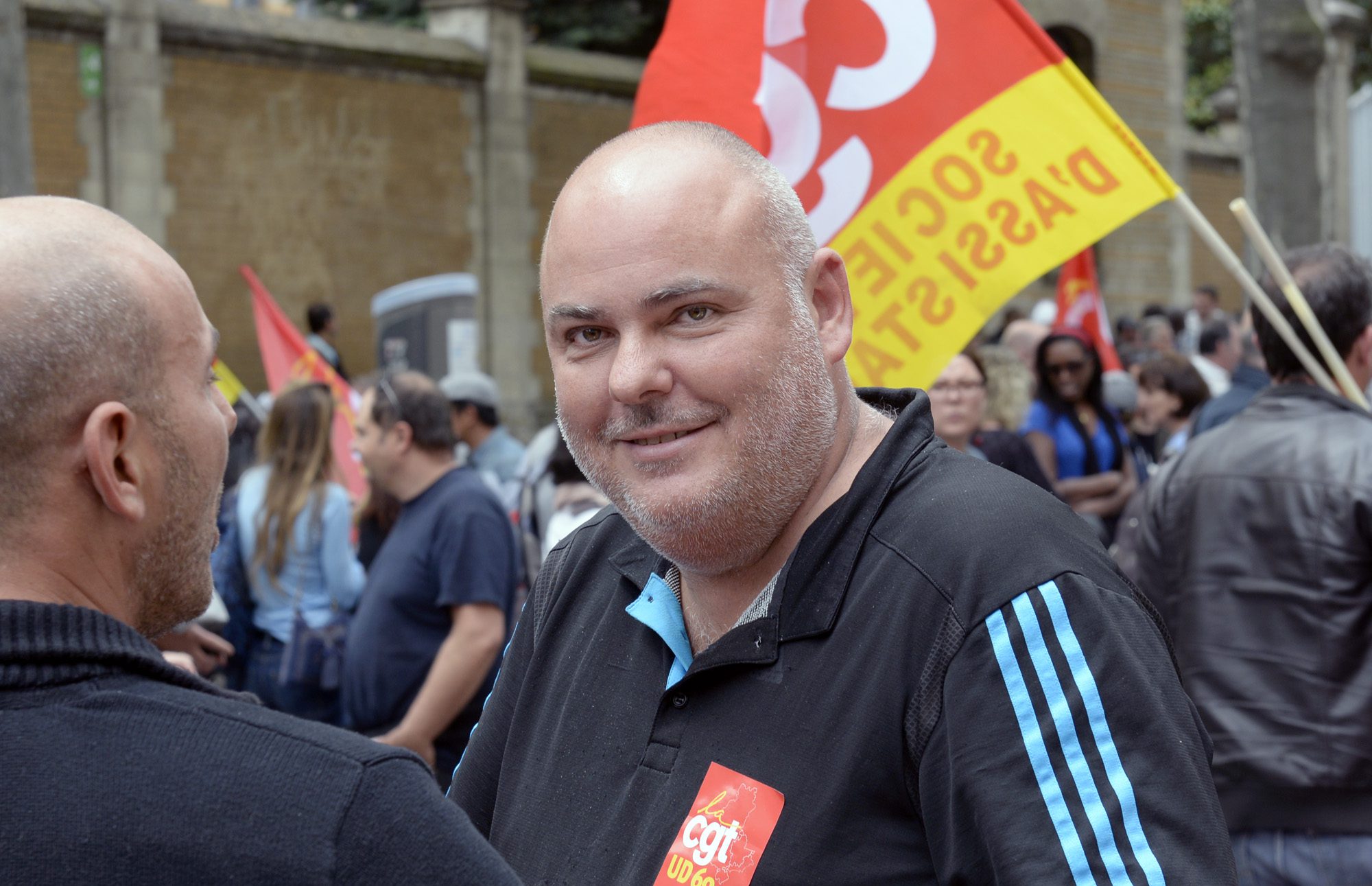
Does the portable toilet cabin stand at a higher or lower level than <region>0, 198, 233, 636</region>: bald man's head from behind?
lower

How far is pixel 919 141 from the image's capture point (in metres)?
3.40

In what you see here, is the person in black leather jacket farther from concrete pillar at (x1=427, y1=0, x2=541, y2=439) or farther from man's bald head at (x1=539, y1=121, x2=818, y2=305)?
concrete pillar at (x1=427, y1=0, x2=541, y2=439)

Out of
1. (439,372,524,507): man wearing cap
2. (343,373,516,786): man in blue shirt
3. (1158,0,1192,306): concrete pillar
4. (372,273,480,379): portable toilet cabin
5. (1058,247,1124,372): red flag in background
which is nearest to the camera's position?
(343,373,516,786): man in blue shirt

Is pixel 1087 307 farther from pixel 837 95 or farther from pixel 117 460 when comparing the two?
pixel 117 460

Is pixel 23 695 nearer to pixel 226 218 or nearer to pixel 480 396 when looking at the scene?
pixel 480 396

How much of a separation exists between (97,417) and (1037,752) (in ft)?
3.07

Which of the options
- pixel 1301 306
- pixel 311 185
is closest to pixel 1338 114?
pixel 311 185

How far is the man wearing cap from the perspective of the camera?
6.61 meters

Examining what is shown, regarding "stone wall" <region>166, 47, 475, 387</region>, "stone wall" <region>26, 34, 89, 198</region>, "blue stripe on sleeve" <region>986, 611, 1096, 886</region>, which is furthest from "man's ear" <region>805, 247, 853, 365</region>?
"stone wall" <region>166, 47, 475, 387</region>

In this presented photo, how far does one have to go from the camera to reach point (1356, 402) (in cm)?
336

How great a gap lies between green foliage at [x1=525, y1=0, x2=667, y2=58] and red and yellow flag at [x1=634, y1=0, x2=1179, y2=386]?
1341 centimetres

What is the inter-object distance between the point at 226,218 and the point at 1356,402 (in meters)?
10.9

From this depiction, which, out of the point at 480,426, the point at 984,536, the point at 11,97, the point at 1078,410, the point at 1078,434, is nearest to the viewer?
the point at 984,536

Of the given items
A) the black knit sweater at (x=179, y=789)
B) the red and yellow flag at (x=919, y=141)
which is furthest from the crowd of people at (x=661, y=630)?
the red and yellow flag at (x=919, y=141)
